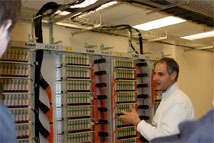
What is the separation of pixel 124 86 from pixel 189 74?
565cm

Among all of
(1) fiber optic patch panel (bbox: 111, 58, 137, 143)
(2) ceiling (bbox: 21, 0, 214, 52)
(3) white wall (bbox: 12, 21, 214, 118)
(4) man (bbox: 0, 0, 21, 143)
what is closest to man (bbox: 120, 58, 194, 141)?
(4) man (bbox: 0, 0, 21, 143)

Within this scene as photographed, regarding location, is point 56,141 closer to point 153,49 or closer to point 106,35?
point 106,35

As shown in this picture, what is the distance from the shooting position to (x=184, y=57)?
1004 centimetres

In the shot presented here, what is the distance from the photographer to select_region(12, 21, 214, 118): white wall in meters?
6.68

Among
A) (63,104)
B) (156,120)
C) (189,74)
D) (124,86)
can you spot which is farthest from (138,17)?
(189,74)

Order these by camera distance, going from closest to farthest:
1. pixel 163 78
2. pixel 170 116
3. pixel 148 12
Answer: pixel 170 116 → pixel 163 78 → pixel 148 12

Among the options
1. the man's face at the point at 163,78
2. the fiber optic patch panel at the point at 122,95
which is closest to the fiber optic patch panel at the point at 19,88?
the fiber optic patch panel at the point at 122,95

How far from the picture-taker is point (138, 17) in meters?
6.30

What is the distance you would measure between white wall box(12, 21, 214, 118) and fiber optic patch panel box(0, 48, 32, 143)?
2.05 meters

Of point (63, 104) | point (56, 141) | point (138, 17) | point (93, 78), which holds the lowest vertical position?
point (56, 141)

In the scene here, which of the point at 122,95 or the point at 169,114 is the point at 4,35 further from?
the point at 122,95

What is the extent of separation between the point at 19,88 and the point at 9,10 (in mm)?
3473

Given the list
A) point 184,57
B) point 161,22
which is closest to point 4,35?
point 161,22

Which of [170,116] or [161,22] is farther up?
[161,22]
